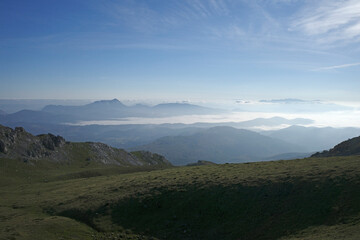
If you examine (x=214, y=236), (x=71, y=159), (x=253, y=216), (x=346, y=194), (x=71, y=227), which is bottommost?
(x=71, y=159)

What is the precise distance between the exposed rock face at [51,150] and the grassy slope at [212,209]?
7811 cm

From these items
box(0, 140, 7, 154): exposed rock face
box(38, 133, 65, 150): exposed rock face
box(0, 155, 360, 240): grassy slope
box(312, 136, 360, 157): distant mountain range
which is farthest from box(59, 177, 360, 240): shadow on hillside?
box(38, 133, 65, 150): exposed rock face

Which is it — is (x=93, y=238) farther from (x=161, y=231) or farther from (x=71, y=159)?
(x=71, y=159)

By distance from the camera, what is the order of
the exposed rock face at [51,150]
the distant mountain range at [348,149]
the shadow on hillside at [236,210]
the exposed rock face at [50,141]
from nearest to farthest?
the shadow on hillside at [236,210], the distant mountain range at [348,149], the exposed rock face at [51,150], the exposed rock face at [50,141]

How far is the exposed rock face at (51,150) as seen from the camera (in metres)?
114

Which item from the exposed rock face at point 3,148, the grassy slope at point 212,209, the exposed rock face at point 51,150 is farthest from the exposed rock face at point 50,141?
the grassy slope at point 212,209

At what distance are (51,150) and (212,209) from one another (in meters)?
120

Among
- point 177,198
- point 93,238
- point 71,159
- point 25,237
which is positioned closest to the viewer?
point 25,237

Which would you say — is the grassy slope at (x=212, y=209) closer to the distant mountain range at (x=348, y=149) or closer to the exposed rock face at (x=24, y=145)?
the distant mountain range at (x=348, y=149)

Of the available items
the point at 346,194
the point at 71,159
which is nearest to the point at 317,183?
the point at 346,194

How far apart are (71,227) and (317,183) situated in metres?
36.3

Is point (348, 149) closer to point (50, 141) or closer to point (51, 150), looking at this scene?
point (51, 150)

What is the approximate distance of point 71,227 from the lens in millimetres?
34156

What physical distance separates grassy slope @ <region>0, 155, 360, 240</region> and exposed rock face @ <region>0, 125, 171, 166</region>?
78.1 m
